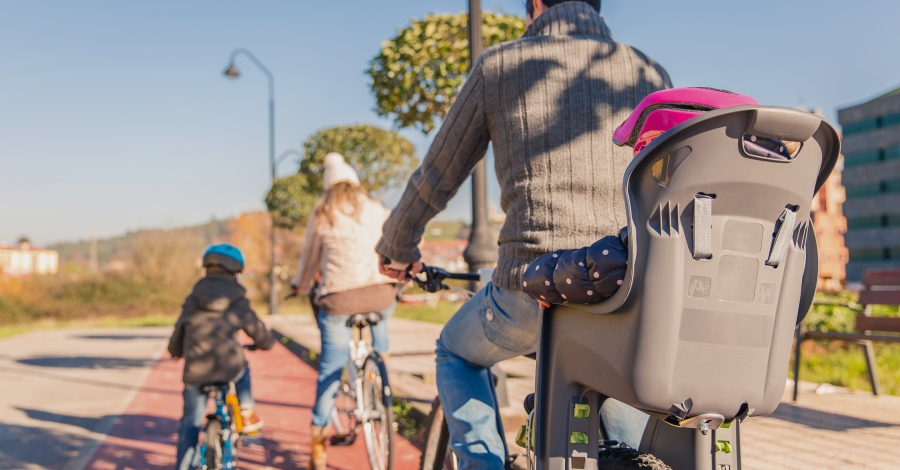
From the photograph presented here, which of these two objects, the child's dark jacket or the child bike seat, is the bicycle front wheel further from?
the child bike seat

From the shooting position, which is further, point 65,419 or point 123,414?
point 123,414

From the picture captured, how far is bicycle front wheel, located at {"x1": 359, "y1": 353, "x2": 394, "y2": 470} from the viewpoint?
14.2 ft

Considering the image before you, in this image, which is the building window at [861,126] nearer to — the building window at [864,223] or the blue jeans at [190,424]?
the building window at [864,223]

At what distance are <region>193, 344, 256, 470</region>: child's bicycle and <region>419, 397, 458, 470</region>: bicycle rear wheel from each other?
5.07 feet

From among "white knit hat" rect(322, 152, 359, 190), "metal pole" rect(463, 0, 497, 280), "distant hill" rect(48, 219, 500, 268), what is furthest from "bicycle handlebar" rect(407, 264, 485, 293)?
"metal pole" rect(463, 0, 497, 280)

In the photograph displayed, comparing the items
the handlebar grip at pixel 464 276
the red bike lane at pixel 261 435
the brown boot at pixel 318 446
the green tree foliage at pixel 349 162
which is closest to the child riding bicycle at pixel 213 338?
the brown boot at pixel 318 446

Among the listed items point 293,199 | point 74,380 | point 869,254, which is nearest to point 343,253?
point 74,380

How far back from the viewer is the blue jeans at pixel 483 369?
2105 millimetres

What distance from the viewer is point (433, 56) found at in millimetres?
7875

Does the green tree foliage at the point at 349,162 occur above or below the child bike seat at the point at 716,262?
above

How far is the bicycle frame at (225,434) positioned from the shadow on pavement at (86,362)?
866 centimetres

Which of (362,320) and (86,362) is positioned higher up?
(362,320)

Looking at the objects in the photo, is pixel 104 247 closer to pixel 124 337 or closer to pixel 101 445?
pixel 124 337

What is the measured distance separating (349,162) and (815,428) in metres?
15.5
